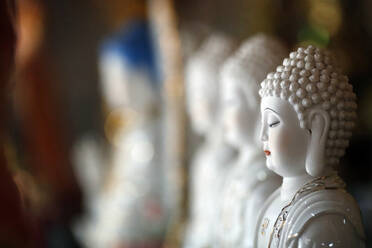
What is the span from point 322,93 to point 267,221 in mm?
289

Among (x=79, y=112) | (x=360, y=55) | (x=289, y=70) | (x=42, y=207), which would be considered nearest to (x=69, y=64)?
(x=79, y=112)

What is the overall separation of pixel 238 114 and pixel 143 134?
1.34 meters

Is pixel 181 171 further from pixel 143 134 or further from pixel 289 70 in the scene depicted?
pixel 289 70

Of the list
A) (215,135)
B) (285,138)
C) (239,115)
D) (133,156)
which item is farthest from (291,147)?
(133,156)

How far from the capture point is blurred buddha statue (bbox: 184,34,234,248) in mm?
1743

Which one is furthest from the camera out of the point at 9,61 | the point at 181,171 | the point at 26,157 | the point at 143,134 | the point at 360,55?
the point at 26,157

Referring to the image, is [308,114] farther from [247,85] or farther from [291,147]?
→ [247,85]

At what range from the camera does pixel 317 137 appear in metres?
1.06

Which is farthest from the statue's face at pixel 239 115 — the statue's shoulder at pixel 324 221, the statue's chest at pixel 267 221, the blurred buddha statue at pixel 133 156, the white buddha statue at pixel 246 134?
the blurred buddha statue at pixel 133 156

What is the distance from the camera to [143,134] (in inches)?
105

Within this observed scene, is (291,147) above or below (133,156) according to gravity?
below

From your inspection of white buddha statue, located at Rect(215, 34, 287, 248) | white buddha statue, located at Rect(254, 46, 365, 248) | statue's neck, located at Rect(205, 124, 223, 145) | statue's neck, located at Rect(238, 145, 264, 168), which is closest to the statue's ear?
white buddha statue, located at Rect(254, 46, 365, 248)

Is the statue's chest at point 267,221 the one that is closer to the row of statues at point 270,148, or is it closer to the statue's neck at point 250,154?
the row of statues at point 270,148

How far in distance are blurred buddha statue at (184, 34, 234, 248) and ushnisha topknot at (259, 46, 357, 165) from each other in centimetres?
66
